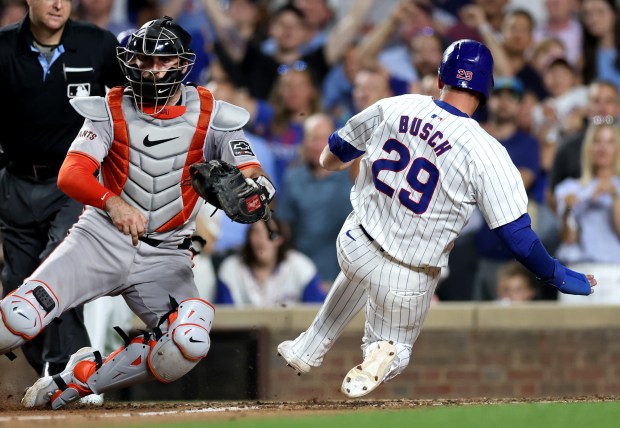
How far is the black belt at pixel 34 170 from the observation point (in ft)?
21.6

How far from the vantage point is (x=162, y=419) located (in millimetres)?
5293

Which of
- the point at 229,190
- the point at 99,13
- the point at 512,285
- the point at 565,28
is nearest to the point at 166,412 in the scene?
the point at 229,190

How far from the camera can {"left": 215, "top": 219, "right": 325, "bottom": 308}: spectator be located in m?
9.30

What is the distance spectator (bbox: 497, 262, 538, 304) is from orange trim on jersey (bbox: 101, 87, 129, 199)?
4.60m

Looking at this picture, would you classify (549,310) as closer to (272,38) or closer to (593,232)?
(593,232)

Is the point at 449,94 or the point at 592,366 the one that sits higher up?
the point at 449,94

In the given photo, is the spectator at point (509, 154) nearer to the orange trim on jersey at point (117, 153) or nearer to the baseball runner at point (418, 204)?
the baseball runner at point (418, 204)

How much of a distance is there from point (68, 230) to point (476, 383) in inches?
154

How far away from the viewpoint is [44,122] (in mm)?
6508

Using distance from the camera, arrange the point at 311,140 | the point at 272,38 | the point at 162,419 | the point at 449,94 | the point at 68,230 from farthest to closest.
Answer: the point at 272,38 → the point at 311,140 → the point at 68,230 → the point at 449,94 → the point at 162,419

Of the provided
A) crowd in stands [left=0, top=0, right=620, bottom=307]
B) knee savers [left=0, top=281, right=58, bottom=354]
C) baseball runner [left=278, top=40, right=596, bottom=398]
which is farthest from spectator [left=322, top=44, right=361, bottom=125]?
knee savers [left=0, top=281, right=58, bottom=354]

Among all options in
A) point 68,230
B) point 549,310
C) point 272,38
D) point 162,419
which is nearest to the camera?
point 162,419

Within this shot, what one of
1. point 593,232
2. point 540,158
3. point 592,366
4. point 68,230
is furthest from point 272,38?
point 68,230

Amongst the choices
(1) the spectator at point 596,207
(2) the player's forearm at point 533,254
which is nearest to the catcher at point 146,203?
(2) the player's forearm at point 533,254
